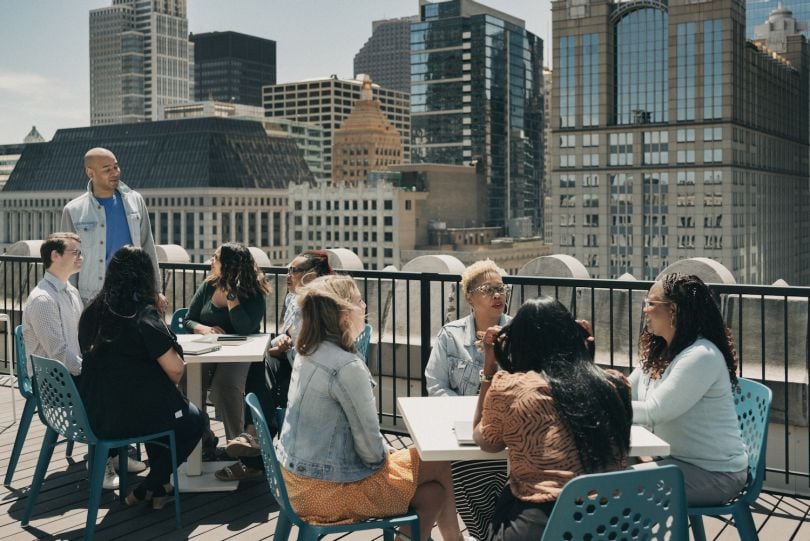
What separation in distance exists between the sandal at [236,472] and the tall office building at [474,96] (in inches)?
6461

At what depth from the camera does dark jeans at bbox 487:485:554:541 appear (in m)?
3.33

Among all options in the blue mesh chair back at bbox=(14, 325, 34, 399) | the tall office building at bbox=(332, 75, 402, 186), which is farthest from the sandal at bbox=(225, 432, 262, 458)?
the tall office building at bbox=(332, 75, 402, 186)

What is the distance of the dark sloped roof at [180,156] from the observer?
14138 cm

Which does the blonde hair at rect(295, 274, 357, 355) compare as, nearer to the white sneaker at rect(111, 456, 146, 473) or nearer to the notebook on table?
the notebook on table

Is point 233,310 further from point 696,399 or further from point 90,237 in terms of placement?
point 696,399

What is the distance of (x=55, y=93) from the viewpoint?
192m

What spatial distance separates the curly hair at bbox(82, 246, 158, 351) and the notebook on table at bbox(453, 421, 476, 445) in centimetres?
191

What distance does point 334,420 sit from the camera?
3.90 metres

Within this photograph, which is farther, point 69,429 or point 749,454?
point 69,429

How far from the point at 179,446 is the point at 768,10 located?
635ft

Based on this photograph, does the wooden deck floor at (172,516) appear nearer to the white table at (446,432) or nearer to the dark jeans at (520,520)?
the white table at (446,432)

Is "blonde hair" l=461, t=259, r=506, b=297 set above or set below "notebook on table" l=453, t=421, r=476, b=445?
above

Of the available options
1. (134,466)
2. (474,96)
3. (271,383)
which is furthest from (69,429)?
(474,96)

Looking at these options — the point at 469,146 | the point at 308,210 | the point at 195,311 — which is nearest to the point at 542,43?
the point at 469,146
